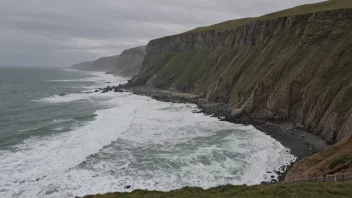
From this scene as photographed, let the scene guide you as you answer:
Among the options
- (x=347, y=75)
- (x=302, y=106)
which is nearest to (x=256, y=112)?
(x=302, y=106)

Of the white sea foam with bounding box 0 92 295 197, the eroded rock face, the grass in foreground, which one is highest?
the eroded rock face

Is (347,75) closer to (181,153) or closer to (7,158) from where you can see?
(181,153)

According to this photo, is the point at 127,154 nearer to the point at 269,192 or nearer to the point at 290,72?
the point at 269,192

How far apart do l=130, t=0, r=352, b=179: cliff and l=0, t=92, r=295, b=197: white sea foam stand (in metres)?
6.66

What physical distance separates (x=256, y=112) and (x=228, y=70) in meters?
21.5

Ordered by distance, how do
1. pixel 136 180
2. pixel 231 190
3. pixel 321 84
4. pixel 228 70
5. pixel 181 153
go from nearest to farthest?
pixel 231 190
pixel 136 180
pixel 181 153
pixel 321 84
pixel 228 70

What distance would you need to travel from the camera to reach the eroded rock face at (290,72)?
37.2m

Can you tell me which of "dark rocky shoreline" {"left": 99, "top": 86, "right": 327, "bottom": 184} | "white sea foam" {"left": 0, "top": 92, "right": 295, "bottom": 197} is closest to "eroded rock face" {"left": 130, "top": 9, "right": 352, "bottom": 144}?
→ "dark rocky shoreline" {"left": 99, "top": 86, "right": 327, "bottom": 184}

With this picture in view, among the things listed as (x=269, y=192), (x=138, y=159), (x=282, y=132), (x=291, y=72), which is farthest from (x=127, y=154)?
(x=291, y=72)

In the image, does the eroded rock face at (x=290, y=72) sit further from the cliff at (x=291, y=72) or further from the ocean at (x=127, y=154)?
the ocean at (x=127, y=154)

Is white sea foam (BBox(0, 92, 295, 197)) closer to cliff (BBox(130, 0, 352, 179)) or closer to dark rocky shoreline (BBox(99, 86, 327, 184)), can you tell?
dark rocky shoreline (BBox(99, 86, 327, 184))

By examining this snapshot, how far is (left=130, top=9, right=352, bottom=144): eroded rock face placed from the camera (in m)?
37.2

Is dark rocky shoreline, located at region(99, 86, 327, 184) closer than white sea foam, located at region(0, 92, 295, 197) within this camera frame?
No

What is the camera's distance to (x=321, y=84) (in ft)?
132
